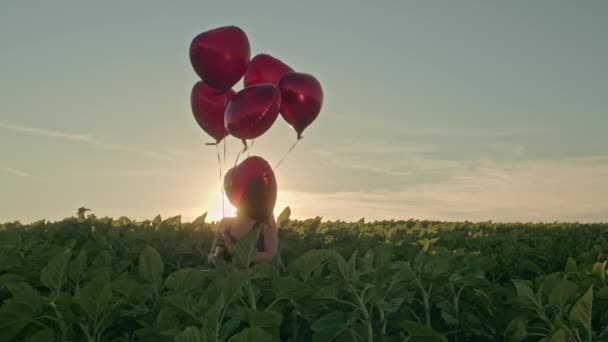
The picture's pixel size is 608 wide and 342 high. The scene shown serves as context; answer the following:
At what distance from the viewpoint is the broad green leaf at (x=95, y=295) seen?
7.85ft

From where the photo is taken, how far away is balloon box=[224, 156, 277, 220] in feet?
20.4

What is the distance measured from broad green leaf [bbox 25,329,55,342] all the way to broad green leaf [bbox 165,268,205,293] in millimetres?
505

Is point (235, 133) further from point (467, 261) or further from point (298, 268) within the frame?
point (298, 268)

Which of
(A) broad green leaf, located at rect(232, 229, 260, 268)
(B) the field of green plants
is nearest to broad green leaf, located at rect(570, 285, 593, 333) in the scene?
(B) the field of green plants

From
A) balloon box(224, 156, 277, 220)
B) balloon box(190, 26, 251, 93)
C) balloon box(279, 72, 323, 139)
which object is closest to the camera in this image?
balloon box(224, 156, 277, 220)

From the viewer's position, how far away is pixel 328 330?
2.67 m

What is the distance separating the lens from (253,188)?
623cm

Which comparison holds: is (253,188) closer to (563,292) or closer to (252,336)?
(563,292)

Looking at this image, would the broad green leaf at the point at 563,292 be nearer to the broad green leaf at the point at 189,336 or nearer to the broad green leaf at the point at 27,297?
the broad green leaf at the point at 189,336

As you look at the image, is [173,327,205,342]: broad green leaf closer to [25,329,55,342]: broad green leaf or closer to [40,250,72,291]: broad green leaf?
[25,329,55,342]: broad green leaf

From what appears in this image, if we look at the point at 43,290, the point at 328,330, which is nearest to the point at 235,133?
the point at 43,290

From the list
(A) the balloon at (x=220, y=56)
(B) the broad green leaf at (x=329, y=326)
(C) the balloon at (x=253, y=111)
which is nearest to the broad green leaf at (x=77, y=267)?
(B) the broad green leaf at (x=329, y=326)

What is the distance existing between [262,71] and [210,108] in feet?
2.33

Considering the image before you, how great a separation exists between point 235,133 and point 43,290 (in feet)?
9.95
